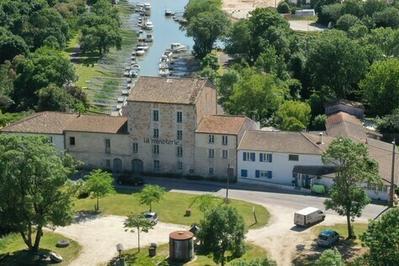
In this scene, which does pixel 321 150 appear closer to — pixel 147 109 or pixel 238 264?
pixel 147 109

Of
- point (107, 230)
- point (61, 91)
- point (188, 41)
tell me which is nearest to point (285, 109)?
point (61, 91)

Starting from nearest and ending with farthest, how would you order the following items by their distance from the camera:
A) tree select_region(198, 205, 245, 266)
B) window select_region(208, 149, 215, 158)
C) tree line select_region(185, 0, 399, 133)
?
tree select_region(198, 205, 245, 266) → window select_region(208, 149, 215, 158) → tree line select_region(185, 0, 399, 133)

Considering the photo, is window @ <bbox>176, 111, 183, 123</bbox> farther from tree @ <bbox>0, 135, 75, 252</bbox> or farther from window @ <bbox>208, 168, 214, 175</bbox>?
tree @ <bbox>0, 135, 75, 252</bbox>

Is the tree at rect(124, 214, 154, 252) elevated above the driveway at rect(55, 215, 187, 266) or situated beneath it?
elevated above

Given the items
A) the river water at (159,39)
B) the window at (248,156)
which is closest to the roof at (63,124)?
the window at (248,156)

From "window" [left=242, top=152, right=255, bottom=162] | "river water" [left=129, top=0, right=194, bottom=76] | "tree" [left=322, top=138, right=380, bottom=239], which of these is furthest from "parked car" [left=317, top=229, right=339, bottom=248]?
"river water" [left=129, top=0, right=194, bottom=76]

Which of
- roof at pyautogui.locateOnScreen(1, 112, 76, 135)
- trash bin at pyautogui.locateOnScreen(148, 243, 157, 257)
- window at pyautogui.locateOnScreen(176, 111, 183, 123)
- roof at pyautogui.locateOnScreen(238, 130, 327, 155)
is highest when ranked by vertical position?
window at pyautogui.locateOnScreen(176, 111, 183, 123)
